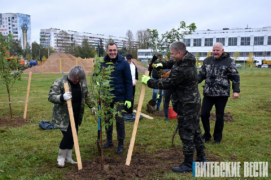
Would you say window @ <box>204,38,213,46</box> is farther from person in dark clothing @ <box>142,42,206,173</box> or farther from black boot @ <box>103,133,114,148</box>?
person in dark clothing @ <box>142,42,206,173</box>

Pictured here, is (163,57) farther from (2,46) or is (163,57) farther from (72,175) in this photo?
(72,175)

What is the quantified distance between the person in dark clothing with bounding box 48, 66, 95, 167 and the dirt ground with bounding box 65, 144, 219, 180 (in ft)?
1.48

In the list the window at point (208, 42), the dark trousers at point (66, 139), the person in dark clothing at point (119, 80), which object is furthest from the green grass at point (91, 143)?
the window at point (208, 42)

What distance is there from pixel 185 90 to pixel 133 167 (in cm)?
160

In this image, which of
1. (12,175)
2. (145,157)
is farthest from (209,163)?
(12,175)

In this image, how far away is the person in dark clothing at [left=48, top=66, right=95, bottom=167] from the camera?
3.83 m

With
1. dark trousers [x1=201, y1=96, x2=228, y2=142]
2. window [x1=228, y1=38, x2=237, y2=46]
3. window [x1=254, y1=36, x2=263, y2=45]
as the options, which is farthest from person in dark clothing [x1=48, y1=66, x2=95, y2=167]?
window [x1=254, y1=36, x2=263, y2=45]

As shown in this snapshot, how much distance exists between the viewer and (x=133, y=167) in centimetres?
402

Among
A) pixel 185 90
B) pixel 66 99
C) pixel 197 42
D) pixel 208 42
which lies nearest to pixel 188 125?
pixel 185 90

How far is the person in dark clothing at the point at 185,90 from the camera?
3.78m

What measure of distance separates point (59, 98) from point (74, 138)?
27.9 inches

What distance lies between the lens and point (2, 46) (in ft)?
23.6

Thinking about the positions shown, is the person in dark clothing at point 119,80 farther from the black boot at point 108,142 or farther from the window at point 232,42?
the window at point 232,42

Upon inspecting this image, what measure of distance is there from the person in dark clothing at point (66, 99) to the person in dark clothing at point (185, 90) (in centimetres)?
111
